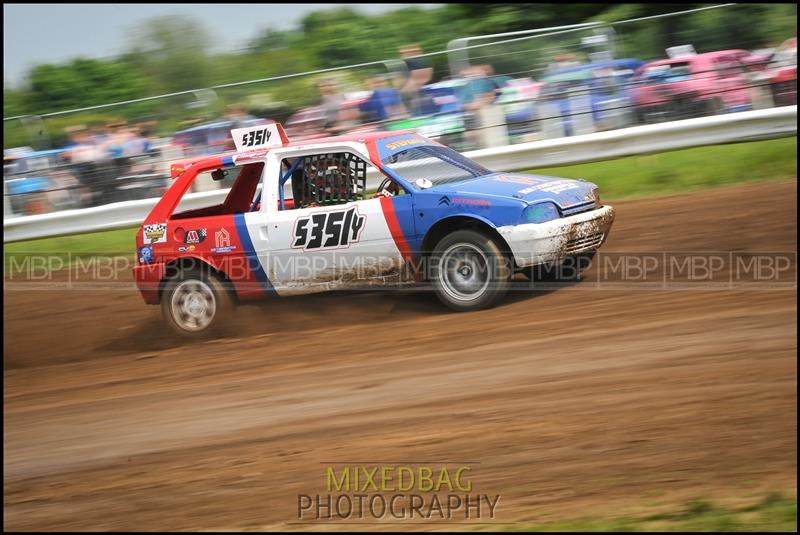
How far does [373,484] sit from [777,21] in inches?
359

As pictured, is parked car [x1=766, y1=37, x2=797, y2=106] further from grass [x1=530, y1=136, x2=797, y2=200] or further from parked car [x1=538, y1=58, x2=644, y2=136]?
parked car [x1=538, y1=58, x2=644, y2=136]

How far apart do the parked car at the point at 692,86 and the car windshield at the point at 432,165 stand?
184 inches

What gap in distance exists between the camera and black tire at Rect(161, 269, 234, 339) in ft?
27.6

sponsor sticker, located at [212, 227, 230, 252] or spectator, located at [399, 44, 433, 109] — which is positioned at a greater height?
spectator, located at [399, 44, 433, 109]

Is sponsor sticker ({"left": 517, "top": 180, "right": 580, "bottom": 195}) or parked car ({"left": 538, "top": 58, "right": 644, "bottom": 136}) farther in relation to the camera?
parked car ({"left": 538, "top": 58, "right": 644, "bottom": 136})

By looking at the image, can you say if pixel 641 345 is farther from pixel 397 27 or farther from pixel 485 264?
pixel 397 27

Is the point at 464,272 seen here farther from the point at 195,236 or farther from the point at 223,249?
the point at 195,236

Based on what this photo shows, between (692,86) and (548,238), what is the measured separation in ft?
18.7

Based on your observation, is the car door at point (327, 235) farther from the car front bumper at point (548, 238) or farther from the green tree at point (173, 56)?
the green tree at point (173, 56)

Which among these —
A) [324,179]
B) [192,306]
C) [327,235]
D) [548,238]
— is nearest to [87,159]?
[192,306]

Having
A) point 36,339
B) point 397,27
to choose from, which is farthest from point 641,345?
point 397,27

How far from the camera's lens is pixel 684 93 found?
39.7 ft

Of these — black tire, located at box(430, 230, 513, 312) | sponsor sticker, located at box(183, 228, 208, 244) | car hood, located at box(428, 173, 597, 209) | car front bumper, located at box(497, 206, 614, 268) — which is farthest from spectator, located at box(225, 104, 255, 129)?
car front bumper, located at box(497, 206, 614, 268)

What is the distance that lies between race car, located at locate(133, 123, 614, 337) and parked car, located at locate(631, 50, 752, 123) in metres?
4.68
